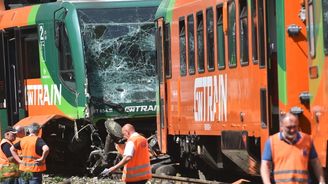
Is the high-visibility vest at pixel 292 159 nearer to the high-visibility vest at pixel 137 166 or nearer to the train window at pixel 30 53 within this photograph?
the high-visibility vest at pixel 137 166

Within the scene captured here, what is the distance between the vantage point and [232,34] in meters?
15.6

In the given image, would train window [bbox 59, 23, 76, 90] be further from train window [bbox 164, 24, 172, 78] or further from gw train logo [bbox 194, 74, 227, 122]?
gw train logo [bbox 194, 74, 227, 122]

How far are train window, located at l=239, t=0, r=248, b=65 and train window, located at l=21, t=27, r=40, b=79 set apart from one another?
352 inches

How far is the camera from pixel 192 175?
2145 centimetres

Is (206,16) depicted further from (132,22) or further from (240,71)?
(132,22)

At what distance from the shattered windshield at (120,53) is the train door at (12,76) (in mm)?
2625

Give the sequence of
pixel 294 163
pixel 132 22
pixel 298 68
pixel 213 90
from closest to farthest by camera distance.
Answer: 1. pixel 294 163
2. pixel 298 68
3. pixel 213 90
4. pixel 132 22

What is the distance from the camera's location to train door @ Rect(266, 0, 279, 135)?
13.8 meters

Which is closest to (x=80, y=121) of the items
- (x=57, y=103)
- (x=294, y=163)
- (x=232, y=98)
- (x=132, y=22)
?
(x=57, y=103)

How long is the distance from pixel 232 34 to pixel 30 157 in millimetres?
3614

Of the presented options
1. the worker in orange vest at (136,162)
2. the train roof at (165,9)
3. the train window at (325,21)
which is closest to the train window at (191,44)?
the train roof at (165,9)

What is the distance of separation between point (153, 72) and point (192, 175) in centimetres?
255

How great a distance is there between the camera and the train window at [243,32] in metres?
14.9

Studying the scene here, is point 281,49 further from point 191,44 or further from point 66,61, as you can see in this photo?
point 66,61
